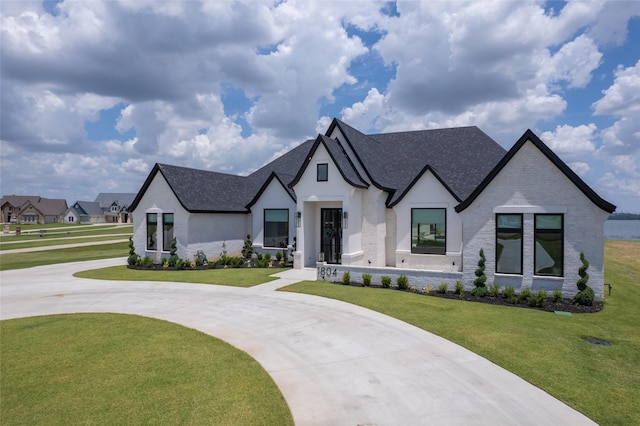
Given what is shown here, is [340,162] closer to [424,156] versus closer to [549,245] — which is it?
[424,156]

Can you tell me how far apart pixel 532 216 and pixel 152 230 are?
22.6 m

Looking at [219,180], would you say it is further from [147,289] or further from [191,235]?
[147,289]

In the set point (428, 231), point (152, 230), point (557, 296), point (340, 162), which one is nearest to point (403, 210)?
point (428, 231)

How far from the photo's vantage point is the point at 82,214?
106 metres

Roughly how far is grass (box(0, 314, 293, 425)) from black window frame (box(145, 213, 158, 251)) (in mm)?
13918

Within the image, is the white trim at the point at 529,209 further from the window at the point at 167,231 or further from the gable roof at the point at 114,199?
the gable roof at the point at 114,199

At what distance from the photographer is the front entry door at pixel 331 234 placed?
21.5m

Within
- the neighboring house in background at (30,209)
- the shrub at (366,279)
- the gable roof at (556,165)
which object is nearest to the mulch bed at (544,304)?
the shrub at (366,279)

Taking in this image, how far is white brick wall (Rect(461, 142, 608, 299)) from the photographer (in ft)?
44.8

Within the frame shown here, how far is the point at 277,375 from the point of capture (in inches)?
284

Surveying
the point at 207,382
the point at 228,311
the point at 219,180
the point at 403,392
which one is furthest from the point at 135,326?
the point at 219,180

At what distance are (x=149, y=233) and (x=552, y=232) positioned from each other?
23475 millimetres

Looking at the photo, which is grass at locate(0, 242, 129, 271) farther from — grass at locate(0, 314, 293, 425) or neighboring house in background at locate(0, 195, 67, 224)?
neighboring house in background at locate(0, 195, 67, 224)

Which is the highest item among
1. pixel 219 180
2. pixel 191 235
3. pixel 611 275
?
pixel 219 180
